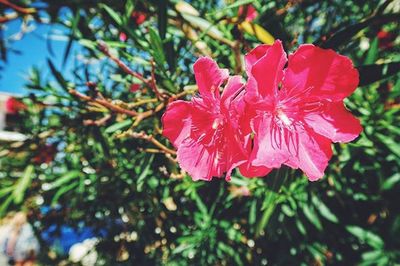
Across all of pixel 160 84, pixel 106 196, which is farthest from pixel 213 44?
pixel 106 196

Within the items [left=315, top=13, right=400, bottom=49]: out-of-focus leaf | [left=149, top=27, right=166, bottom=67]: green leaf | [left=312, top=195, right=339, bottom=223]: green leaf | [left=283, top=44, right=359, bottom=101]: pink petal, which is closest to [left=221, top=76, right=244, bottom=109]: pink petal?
[left=283, top=44, right=359, bottom=101]: pink petal

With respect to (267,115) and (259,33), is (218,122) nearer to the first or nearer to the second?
(267,115)

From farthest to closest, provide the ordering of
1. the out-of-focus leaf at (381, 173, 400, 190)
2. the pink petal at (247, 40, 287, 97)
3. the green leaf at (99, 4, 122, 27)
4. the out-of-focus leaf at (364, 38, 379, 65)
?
the out-of-focus leaf at (381, 173, 400, 190)
the out-of-focus leaf at (364, 38, 379, 65)
the green leaf at (99, 4, 122, 27)
the pink petal at (247, 40, 287, 97)

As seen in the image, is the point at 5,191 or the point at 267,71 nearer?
the point at 267,71

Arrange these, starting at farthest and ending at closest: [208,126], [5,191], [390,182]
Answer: [5,191] < [390,182] < [208,126]

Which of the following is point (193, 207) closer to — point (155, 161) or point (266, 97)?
point (155, 161)

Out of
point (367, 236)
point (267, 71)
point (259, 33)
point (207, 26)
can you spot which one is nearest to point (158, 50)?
point (207, 26)

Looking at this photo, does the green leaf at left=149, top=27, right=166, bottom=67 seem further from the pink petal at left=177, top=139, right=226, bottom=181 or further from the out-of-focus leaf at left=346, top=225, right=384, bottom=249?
the out-of-focus leaf at left=346, top=225, right=384, bottom=249
